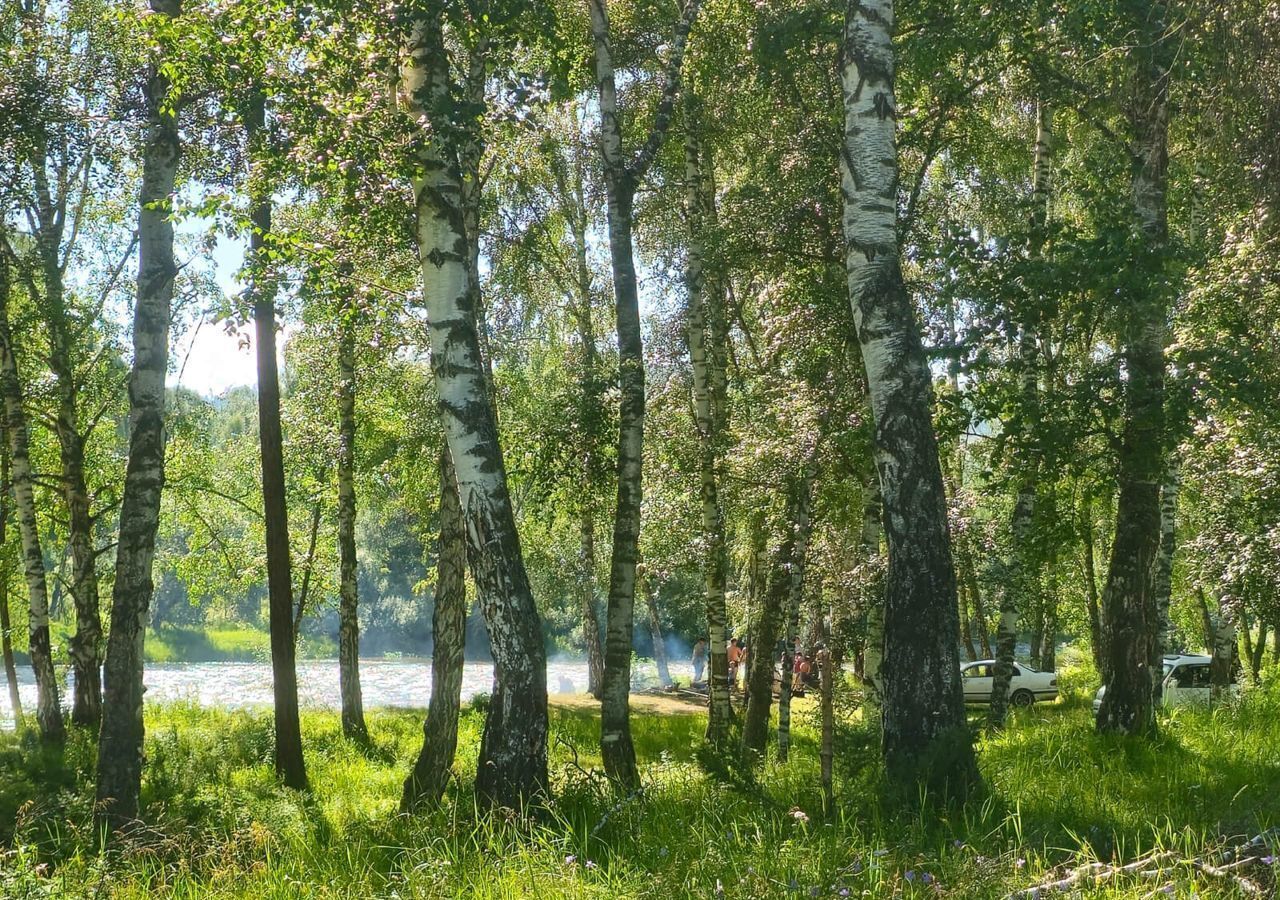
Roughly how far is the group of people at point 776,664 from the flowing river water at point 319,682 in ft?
15.6

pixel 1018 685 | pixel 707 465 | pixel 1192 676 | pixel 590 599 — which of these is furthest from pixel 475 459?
pixel 1018 685

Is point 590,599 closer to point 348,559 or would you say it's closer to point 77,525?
point 348,559

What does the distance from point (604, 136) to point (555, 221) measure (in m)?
10.3

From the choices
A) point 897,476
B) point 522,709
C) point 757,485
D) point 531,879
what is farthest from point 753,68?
point 531,879

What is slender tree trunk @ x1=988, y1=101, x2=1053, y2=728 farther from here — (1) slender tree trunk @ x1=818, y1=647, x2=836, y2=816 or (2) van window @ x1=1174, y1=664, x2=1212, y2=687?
(2) van window @ x1=1174, y1=664, x2=1212, y2=687

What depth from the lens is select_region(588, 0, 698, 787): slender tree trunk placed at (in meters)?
9.54

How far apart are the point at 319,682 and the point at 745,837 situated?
31.9 meters

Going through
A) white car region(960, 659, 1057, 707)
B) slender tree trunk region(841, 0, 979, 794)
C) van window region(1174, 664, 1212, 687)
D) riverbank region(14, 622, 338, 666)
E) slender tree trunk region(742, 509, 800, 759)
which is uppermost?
slender tree trunk region(841, 0, 979, 794)

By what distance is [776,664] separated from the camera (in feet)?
56.2

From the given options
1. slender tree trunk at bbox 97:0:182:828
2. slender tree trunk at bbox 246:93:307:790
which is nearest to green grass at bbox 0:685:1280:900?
slender tree trunk at bbox 97:0:182:828

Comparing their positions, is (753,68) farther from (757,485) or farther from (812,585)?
(812,585)

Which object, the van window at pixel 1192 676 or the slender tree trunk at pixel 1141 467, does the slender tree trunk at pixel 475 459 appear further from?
the van window at pixel 1192 676

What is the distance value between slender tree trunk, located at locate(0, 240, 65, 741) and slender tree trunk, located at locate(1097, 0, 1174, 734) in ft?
43.7

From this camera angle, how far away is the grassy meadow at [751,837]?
12.3ft
